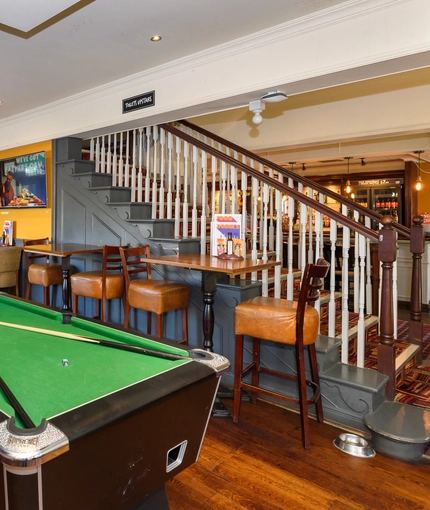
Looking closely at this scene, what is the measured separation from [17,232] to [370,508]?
6035 mm

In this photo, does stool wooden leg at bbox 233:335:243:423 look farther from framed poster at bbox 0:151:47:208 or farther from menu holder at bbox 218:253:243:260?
framed poster at bbox 0:151:47:208

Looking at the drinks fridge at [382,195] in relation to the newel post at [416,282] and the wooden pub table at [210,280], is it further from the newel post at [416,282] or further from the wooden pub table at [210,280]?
the wooden pub table at [210,280]

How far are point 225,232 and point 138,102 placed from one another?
1805 millimetres

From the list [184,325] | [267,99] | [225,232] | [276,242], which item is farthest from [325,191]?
[184,325]

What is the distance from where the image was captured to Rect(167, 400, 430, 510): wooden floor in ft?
6.28

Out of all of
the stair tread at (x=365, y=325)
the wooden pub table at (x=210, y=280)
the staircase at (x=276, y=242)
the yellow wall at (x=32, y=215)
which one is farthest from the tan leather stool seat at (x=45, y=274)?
the stair tread at (x=365, y=325)

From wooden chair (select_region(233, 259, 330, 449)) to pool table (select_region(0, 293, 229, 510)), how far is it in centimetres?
98

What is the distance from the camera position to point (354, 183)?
30.7ft

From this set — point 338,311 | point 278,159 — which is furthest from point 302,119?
point 338,311

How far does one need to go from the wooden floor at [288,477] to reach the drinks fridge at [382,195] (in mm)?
7393

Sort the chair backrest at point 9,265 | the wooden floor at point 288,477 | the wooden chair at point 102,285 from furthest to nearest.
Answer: the chair backrest at point 9,265 → the wooden chair at point 102,285 → the wooden floor at point 288,477

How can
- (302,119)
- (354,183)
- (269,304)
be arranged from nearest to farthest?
(269,304) < (302,119) < (354,183)

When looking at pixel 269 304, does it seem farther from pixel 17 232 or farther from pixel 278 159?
pixel 278 159

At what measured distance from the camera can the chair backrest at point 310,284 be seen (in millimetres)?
2287
